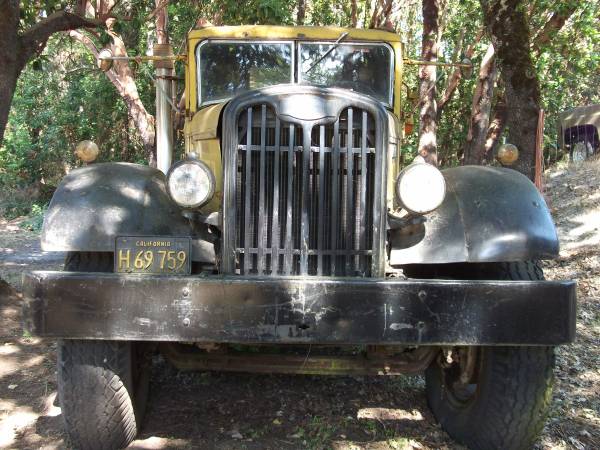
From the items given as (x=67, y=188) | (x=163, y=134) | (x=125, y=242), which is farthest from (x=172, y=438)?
(x=163, y=134)

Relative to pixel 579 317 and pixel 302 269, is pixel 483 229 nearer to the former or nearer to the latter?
pixel 302 269

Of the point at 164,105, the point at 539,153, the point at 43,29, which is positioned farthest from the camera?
the point at 539,153

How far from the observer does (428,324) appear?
2.39 m

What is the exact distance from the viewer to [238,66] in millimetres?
4000

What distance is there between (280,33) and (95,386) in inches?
102

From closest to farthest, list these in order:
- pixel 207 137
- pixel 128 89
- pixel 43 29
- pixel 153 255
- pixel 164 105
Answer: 1. pixel 153 255
2. pixel 207 137
3. pixel 164 105
4. pixel 43 29
5. pixel 128 89

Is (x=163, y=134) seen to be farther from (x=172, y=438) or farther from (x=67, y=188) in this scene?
(x=172, y=438)

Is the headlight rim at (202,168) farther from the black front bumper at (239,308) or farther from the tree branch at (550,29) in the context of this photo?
the tree branch at (550,29)

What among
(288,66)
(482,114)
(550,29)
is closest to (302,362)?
(288,66)

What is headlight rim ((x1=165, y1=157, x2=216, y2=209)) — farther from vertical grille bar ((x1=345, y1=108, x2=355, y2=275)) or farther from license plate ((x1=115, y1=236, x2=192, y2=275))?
vertical grille bar ((x1=345, y1=108, x2=355, y2=275))

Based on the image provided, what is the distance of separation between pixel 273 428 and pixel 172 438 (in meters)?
0.55

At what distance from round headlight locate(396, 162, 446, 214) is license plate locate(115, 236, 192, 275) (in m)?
1.00

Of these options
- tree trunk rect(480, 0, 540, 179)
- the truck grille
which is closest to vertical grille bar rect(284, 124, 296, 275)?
the truck grille

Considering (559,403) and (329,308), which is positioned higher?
(329,308)
